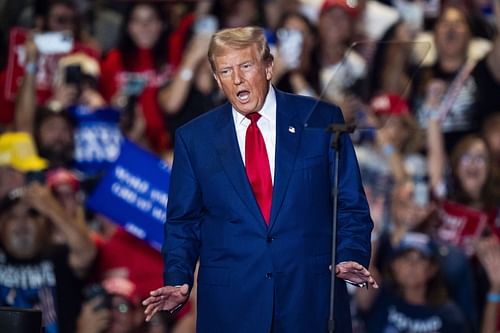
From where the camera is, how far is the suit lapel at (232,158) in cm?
460

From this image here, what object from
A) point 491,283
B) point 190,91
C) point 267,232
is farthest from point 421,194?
point 267,232

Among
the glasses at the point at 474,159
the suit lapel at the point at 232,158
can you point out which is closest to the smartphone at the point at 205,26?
the glasses at the point at 474,159

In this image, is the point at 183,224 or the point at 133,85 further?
the point at 133,85

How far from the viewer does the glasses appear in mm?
8500

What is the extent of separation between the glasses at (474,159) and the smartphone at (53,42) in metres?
2.70

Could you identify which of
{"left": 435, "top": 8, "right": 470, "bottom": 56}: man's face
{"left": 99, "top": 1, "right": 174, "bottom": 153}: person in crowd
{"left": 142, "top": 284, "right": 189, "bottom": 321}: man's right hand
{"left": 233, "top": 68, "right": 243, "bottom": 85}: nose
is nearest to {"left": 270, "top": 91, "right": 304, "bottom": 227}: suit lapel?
{"left": 233, "top": 68, "right": 243, "bottom": 85}: nose

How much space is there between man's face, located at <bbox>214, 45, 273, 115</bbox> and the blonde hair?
13 millimetres

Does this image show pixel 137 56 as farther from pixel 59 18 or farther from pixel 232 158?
pixel 232 158

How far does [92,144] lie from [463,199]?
7.88 ft

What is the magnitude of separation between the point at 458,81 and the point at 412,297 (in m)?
1.72

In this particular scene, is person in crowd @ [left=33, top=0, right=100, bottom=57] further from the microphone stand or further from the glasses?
the microphone stand

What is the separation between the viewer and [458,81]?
352 inches

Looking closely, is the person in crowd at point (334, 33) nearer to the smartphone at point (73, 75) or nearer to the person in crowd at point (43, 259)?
the smartphone at point (73, 75)

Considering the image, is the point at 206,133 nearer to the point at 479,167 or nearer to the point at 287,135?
the point at 287,135
